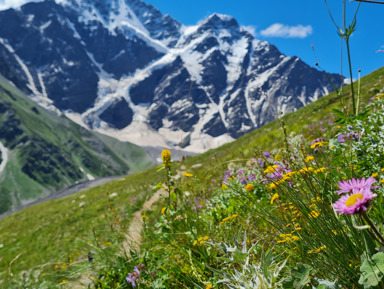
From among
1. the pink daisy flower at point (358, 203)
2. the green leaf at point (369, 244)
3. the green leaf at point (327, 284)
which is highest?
the pink daisy flower at point (358, 203)

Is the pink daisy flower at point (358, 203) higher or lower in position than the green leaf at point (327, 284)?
higher

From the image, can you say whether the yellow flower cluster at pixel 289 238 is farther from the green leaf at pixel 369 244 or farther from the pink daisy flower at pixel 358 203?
the pink daisy flower at pixel 358 203

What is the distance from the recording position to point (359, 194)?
1.23m

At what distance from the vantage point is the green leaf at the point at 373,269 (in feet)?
4.89

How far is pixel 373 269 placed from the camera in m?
1.50

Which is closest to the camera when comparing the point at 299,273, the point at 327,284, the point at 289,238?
the point at 327,284

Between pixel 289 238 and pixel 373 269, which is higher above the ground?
pixel 289 238

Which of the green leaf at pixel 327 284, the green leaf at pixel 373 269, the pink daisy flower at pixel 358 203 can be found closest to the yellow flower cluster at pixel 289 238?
the green leaf at pixel 327 284

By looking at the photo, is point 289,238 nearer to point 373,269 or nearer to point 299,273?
point 299,273

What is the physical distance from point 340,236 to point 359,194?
829mm

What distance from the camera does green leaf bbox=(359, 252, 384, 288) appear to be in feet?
4.89

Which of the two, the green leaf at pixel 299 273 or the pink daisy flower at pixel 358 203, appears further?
the green leaf at pixel 299 273

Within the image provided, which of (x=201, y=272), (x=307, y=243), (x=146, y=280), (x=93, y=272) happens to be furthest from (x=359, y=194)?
(x=93, y=272)

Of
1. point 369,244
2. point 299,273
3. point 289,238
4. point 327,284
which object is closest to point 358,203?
point 369,244
